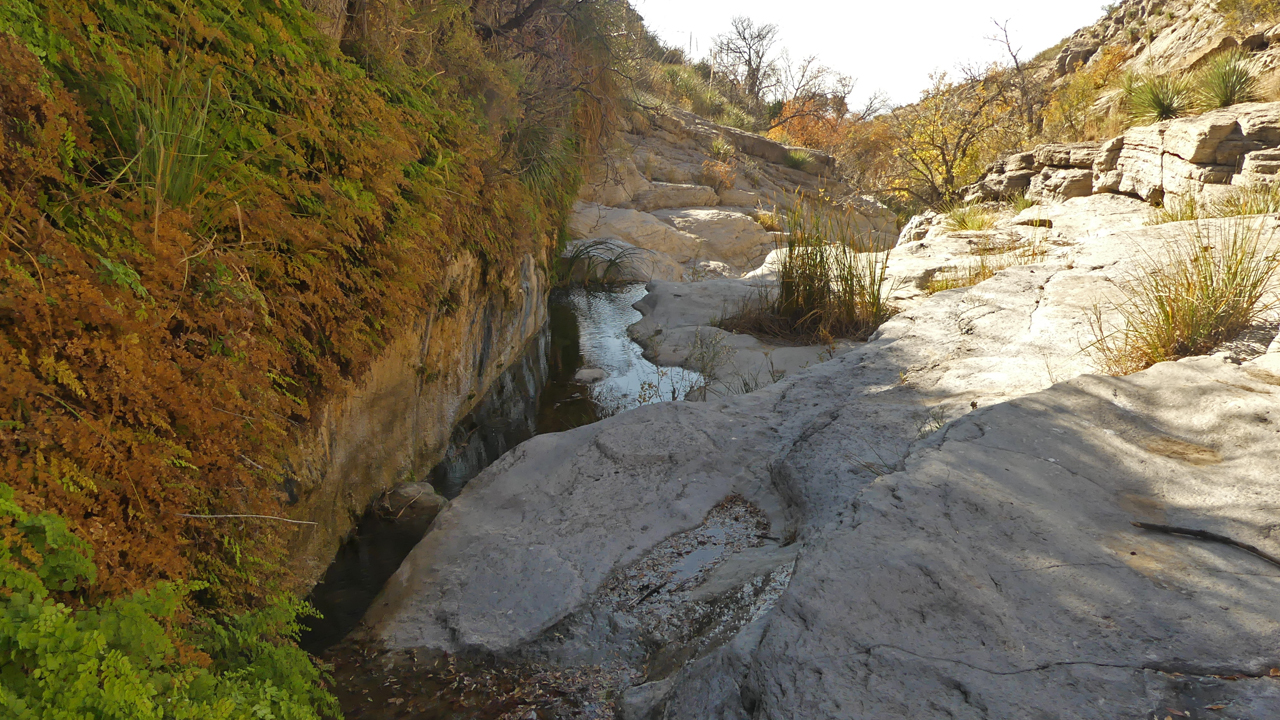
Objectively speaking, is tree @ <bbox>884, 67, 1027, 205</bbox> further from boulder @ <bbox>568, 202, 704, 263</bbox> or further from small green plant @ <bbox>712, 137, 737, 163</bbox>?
boulder @ <bbox>568, 202, 704, 263</bbox>

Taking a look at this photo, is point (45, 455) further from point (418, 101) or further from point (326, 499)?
point (418, 101)

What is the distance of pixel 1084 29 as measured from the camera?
23703 mm

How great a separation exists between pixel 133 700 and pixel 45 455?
1.84 ft

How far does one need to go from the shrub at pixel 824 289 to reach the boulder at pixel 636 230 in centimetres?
484

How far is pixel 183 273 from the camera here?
6.06 ft

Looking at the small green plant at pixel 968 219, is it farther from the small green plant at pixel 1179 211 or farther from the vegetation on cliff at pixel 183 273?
the vegetation on cliff at pixel 183 273

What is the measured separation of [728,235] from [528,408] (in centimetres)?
858

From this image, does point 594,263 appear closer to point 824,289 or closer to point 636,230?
point 636,230

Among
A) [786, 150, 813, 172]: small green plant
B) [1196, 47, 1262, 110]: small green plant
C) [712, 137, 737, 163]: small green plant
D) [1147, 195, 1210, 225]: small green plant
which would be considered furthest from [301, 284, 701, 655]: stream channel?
[786, 150, 813, 172]: small green plant

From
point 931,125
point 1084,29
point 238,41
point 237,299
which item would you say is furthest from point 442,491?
point 1084,29

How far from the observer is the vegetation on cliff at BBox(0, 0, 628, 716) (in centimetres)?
143

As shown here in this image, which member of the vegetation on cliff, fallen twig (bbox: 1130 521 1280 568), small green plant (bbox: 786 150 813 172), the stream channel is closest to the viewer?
the vegetation on cliff

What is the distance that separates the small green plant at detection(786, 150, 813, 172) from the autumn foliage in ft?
56.6

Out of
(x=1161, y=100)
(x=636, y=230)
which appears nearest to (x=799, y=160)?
(x=636, y=230)
